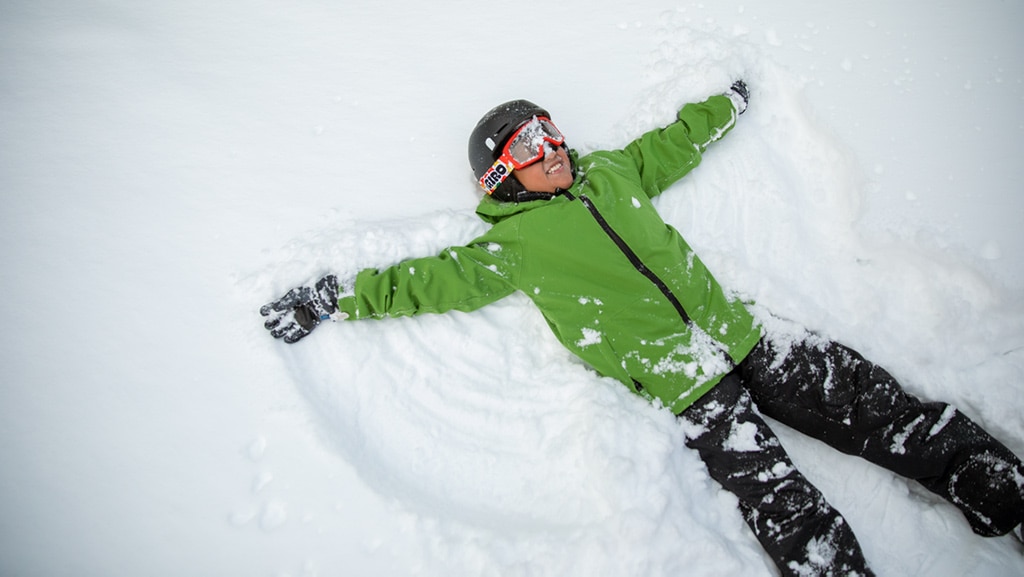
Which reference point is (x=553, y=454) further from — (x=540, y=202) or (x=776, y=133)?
(x=776, y=133)

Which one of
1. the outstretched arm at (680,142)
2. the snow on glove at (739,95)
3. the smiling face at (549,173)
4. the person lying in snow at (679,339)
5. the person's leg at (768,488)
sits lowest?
the person's leg at (768,488)

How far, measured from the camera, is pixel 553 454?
2.24 m

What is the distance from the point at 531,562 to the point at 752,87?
2606mm

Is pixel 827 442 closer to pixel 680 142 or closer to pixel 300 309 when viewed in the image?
pixel 680 142

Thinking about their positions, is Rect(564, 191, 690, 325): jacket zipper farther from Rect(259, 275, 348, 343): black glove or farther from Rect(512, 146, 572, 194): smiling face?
Rect(259, 275, 348, 343): black glove

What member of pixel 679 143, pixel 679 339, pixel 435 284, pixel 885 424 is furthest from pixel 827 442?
pixel 435 284

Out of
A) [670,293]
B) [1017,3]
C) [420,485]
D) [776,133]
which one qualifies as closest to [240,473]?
[420,485]

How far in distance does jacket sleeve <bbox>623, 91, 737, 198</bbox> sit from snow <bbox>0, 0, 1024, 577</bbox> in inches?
6.0

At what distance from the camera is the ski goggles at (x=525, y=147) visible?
7.75 feet

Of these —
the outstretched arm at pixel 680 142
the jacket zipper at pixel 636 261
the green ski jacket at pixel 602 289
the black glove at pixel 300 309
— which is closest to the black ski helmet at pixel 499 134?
Answer: the green ski jacket at pixel 602 289

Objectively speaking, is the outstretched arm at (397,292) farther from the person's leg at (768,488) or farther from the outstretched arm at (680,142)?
the person's leg at (768,488)

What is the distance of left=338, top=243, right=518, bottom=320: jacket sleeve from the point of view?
2223 mm

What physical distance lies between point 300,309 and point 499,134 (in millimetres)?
1159

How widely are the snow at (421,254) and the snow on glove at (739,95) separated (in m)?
0.06
